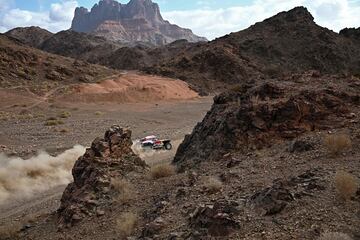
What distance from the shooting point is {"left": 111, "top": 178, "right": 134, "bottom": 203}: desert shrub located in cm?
1321

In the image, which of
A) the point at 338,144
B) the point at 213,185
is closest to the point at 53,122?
the point at 213,185

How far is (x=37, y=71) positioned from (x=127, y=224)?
6200cm

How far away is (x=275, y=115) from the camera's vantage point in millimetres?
14977

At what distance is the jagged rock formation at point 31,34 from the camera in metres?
148

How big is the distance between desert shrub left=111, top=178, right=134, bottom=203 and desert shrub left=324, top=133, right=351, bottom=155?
5.11 meters

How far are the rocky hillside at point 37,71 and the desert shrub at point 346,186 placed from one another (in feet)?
185

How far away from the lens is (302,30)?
3656 inches

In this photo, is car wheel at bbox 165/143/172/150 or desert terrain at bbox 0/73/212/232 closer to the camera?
desert terrain at bbox 0/73/212/232

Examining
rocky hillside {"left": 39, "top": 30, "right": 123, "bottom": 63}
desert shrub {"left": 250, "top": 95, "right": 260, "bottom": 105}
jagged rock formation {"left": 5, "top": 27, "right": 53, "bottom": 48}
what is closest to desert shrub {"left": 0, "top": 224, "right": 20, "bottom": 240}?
desert shrub {"left": 250, "top": 95, "right": 260, "bottom": 105}

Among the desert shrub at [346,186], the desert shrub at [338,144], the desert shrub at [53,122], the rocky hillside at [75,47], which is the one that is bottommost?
the desert shrub at [53,122]

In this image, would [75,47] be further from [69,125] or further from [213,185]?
[213,185]

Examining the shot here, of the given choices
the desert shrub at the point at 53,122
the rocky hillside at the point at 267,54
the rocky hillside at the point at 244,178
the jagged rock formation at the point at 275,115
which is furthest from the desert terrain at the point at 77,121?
the rocky hillside at the point at 267,54

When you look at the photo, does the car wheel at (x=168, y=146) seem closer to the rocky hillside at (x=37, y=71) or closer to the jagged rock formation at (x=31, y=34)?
the rocky hillside at (x=37, y=71)

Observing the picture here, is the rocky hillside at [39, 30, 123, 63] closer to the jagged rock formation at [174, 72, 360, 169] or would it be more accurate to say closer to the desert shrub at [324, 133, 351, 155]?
the jagged rock formation at [174, 72, 360, 169]
